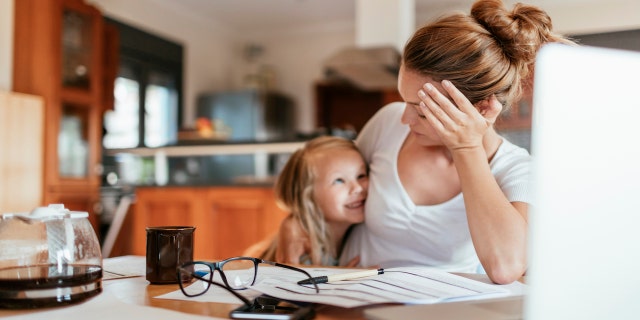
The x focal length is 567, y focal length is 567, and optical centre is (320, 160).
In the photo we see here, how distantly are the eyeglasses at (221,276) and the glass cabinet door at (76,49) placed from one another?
135 inches

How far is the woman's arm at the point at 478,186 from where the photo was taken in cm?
92

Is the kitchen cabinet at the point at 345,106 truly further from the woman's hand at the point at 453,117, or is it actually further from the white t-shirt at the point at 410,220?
the woman's hand at the point at 453,117

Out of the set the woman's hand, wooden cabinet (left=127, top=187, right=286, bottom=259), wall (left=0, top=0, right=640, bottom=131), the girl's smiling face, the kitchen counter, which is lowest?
wooden cabinet (left=127, top=187, right=286, bottom=259)

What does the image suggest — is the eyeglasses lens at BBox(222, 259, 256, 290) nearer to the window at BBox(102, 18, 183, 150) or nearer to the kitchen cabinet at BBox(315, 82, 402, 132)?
the window at BBox(102, 18, 183, 150)

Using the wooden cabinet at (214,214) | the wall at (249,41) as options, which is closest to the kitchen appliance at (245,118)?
the wall at (249,41)

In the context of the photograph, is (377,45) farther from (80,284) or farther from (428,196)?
(80,284)

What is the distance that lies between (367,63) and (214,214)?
1.46 meters

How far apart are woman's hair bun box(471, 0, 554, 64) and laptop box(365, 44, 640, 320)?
0.59m

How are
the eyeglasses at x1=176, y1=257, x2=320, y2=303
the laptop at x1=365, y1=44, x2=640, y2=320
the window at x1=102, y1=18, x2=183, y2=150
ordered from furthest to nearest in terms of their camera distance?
1. the window at x1=102, y1=18, x2=183, y2=150
2. the eyeglasses at x1=176, y1=257, x2=320, y2=303
3. the laptop at x1=365, y1=44, x2=640, y2=320

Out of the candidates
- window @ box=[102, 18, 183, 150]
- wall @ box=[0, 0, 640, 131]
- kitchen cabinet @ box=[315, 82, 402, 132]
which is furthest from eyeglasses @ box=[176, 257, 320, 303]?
kitchen cabinet @ box=[315, 82, 402, 132]

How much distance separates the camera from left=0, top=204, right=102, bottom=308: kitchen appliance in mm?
653

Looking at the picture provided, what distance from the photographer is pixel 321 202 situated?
1385mm

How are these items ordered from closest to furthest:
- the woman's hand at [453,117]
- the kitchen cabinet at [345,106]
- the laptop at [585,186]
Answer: the laptop at [585,186]
the woman's hand at [453,117]
the kitchen cabinet at [345,106]

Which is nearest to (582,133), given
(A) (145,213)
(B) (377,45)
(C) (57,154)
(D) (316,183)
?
(D) (316,183)
